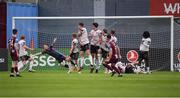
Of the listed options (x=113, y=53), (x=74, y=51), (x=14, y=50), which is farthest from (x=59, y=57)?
(x=113, y=53)

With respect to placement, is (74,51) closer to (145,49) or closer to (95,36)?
(95,36)

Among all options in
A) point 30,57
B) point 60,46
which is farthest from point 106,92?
point 60,46

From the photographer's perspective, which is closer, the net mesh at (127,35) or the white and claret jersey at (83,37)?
the white and claret jersey at (83,37)

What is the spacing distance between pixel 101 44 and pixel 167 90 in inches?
434

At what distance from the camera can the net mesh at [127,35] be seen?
1280 inches

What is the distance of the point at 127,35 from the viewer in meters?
35.4

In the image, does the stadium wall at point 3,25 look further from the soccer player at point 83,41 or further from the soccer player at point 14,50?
the soccer player at point 14,50

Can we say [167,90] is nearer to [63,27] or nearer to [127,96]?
[127,96]

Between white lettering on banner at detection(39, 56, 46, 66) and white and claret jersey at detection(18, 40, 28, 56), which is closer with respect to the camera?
white and claret jersey at detection(18, 40, 28, 56)

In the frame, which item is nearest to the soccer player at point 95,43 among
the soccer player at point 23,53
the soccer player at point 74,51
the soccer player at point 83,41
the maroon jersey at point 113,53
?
the soccer player at point 83,41

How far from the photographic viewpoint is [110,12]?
147 ft

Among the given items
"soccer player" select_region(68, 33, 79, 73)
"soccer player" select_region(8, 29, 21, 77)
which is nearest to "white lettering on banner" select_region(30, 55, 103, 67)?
"soccer player" select_region(68, 33, 79, 73)

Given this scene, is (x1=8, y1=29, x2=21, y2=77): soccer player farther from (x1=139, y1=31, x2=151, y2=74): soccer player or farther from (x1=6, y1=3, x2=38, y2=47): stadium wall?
(x1=6, y1=3, x2=38, y2=47): stadium wall

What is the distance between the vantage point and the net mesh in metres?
32.5
